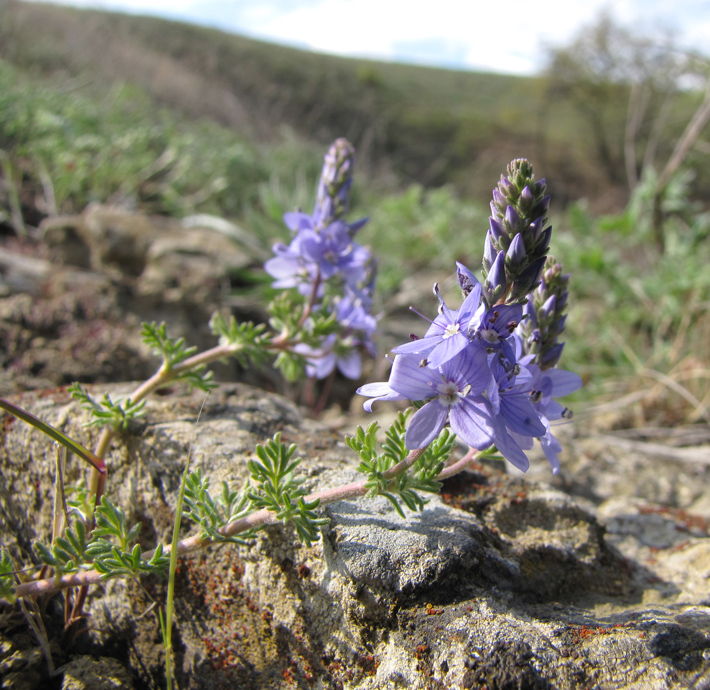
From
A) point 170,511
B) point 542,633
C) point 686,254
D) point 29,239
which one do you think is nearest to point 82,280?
point 29,239

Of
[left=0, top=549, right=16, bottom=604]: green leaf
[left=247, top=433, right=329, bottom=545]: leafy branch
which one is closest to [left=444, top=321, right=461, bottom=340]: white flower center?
[left=247, top=433, right=329, bottom=545]: leafy branch

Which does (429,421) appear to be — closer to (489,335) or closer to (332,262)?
(489,335)

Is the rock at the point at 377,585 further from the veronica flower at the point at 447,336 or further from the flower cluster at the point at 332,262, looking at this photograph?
the veronica flower at the point at 447,336

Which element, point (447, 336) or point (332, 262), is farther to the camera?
point (332, 262)

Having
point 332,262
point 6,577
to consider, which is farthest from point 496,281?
point 6,577

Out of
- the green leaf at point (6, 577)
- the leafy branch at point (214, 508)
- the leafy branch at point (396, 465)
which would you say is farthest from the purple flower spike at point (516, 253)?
the green leaf at point (6, 577)

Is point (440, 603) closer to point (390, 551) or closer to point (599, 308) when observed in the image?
point (390, 551)

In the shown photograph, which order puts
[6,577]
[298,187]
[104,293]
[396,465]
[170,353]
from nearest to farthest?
[396,465] → [6,577] → [170,353] → [104,293] → [298,187]
